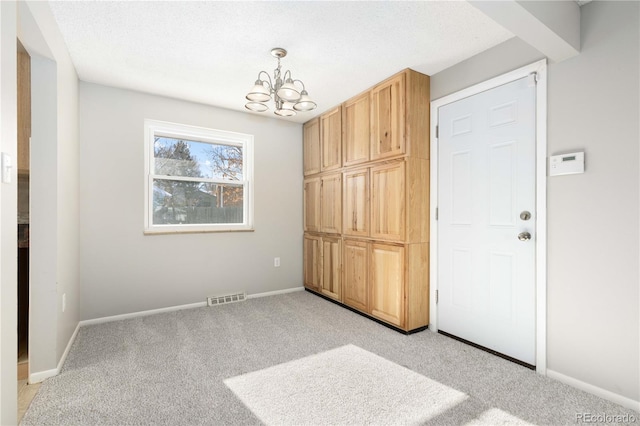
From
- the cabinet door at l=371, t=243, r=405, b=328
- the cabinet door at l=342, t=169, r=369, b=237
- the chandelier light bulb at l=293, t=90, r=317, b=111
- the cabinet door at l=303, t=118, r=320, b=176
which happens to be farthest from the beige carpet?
the cabinet door at l=303, t=118, r=320, b=176

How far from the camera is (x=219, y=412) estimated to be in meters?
1.78

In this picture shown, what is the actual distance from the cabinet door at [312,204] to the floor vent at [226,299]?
1235 mm

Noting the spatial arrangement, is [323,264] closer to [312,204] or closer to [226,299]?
[312,204]

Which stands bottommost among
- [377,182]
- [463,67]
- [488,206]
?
[488,206]

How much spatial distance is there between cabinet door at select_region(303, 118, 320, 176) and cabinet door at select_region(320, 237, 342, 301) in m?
0.97

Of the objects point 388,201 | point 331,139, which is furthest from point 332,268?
point 331,139

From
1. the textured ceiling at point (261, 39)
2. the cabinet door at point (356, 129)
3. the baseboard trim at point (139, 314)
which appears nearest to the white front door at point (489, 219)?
the textured ceiling at point (261, 39)

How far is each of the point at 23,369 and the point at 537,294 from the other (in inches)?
140

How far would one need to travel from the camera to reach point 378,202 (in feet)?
10.5

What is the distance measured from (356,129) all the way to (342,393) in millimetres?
2557

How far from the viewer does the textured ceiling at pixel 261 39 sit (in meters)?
2.05

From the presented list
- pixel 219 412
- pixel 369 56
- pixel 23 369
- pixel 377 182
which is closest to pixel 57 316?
pixel 23 369

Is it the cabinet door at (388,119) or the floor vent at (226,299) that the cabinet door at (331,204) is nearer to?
the cabinet door at (388,119)

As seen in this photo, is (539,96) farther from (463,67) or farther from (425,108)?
(425,108)
